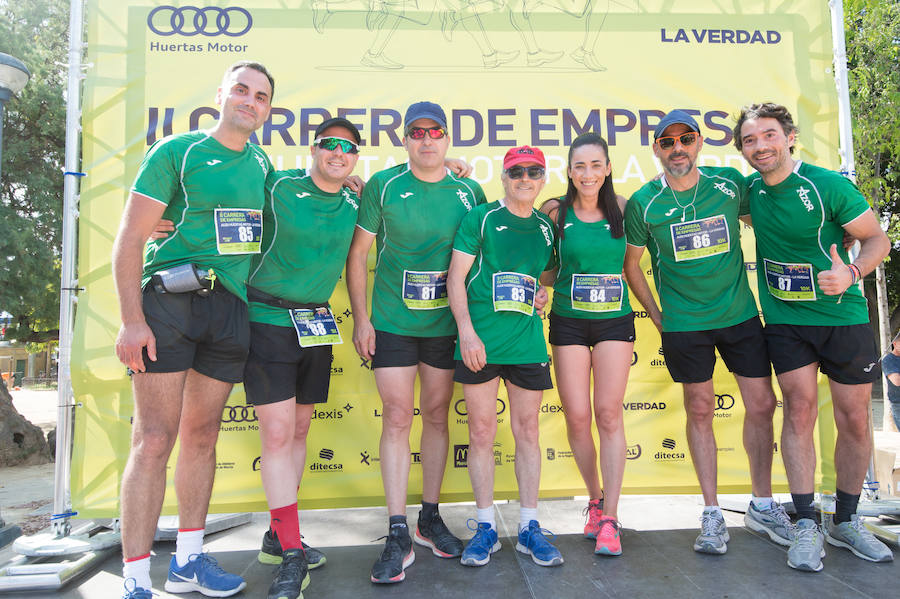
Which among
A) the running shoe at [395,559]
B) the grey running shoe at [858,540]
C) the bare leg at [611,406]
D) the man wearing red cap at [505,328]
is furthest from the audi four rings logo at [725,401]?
the running shoe at [395,559]

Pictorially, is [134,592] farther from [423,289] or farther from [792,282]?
[792,282]

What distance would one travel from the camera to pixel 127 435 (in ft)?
10.6

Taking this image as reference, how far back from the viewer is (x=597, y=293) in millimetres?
2734

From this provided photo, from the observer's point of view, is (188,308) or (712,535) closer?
(188,308)

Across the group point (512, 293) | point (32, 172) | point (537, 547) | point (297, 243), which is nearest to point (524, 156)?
point (512, 293)

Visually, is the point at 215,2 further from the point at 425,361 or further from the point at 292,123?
the point at 425,361

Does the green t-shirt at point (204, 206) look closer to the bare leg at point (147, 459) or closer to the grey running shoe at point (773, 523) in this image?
the bare leg at point (147, 459)

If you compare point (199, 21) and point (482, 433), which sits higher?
point (199, 21)

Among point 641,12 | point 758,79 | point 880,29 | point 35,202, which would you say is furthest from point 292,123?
point 35,202

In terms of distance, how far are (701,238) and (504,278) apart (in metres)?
1.05

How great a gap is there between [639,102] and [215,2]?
2.74 meters

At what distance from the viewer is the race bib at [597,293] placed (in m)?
2.73

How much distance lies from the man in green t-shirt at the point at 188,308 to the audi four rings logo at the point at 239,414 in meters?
0.80

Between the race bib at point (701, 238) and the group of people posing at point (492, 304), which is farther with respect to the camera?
the race bib at point (701, 238)
